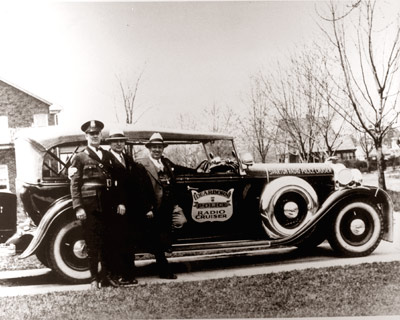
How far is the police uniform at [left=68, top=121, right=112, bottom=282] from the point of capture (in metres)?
3.22

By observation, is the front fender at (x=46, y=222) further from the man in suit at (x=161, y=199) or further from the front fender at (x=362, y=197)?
the front fender at (x=362, y=197)

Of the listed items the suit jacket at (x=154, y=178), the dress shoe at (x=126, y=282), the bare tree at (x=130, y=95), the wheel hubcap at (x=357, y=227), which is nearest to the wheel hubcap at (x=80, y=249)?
the dress shoe at (x=126, y=282)

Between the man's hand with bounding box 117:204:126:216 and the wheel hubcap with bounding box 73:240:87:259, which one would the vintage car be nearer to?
the wheel hubcap with bounding box 73:240:87:259

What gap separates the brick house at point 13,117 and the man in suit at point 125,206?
59 cm

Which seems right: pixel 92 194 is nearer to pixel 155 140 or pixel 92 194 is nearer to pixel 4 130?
pixel 155 140

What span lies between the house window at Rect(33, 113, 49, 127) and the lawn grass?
131cm

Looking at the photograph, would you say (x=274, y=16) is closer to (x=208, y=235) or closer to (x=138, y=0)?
(x=138, y=0)

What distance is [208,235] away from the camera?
3621mm

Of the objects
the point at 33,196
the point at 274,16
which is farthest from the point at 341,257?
the point at 33,196

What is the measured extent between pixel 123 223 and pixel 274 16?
2.10m

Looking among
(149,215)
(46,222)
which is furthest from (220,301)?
(46,222)

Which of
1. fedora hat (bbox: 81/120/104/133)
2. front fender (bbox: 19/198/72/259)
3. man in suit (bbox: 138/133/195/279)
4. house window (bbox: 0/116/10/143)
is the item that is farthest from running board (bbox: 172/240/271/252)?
house window (bbox: 0/116/10/143)

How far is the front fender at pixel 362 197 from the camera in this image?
377 cm

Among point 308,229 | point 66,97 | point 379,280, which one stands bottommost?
point 379,280
